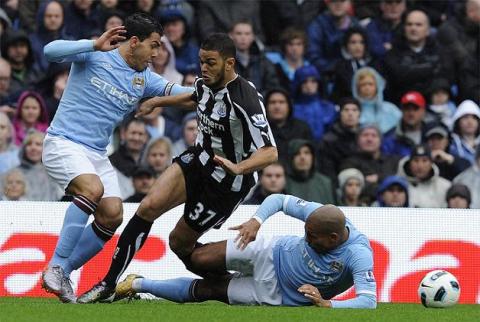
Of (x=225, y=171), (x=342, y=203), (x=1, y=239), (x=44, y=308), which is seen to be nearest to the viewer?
(x=44, y=308)

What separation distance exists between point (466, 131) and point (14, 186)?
5.64m

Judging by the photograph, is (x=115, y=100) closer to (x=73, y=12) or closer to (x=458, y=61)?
(x=73, y=12)

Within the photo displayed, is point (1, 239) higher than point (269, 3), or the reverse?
point (269, 3)

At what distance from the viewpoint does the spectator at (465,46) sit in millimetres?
17750

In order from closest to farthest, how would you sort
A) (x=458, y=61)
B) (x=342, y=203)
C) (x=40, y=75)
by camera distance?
A: (x=342, y=203) → (x=40, y=75) → (x=458, y=61)

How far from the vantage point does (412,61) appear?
17.4 meters

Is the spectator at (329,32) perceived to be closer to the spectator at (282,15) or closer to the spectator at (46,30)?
the spectator at (282,15)

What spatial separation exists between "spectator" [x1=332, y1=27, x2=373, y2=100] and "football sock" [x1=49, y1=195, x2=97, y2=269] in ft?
22.4

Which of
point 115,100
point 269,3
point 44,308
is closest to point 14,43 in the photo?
point 269,3

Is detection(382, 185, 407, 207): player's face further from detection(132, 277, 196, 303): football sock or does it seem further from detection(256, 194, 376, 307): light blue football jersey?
detection(132, 277, 196, 303): football sock

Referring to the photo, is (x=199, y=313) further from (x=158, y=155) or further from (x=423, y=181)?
(x=423, y=181)

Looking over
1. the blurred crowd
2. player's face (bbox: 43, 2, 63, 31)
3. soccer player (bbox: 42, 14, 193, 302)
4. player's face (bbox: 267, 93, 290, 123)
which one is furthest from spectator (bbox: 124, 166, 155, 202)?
soccer player (bbox: 42, 14, 193, 302)

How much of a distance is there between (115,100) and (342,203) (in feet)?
16.1

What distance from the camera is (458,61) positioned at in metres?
17.9
